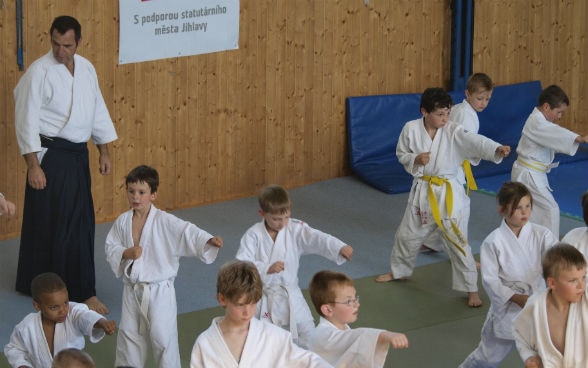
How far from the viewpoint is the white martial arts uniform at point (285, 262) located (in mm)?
5613

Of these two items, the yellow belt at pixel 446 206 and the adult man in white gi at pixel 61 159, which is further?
the yellow belt at pixel 446 206

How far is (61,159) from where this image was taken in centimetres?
671

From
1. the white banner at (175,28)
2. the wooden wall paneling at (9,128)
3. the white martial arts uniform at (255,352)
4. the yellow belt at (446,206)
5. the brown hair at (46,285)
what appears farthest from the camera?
the white banner at (175,28)

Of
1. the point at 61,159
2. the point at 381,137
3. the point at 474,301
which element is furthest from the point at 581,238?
the point at 381,137

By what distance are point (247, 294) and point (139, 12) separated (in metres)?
4.34

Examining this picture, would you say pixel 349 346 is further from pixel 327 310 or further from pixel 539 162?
pixel 539 162

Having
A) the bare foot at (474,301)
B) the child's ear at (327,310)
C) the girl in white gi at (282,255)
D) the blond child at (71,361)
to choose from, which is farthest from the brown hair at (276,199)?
the bare foot at (474,301)

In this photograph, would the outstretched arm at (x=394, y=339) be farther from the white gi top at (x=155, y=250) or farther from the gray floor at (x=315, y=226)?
the gray floor at (x=315, y=226)

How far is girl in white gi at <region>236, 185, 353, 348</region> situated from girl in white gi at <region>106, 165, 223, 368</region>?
0.28m

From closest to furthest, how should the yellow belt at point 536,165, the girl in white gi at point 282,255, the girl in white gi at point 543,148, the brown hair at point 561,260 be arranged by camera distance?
1. the brown hair at point 561,260
2. the girl in white gi at point 282,255
3. the girl in white gi at point 543,148
4. the yellow belt at point 536,165

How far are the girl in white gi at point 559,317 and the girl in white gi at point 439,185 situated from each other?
2.15m

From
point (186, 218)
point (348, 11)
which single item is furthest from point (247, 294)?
point (348, 11)

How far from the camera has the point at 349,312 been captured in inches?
181

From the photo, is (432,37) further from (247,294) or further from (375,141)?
(247,294)
